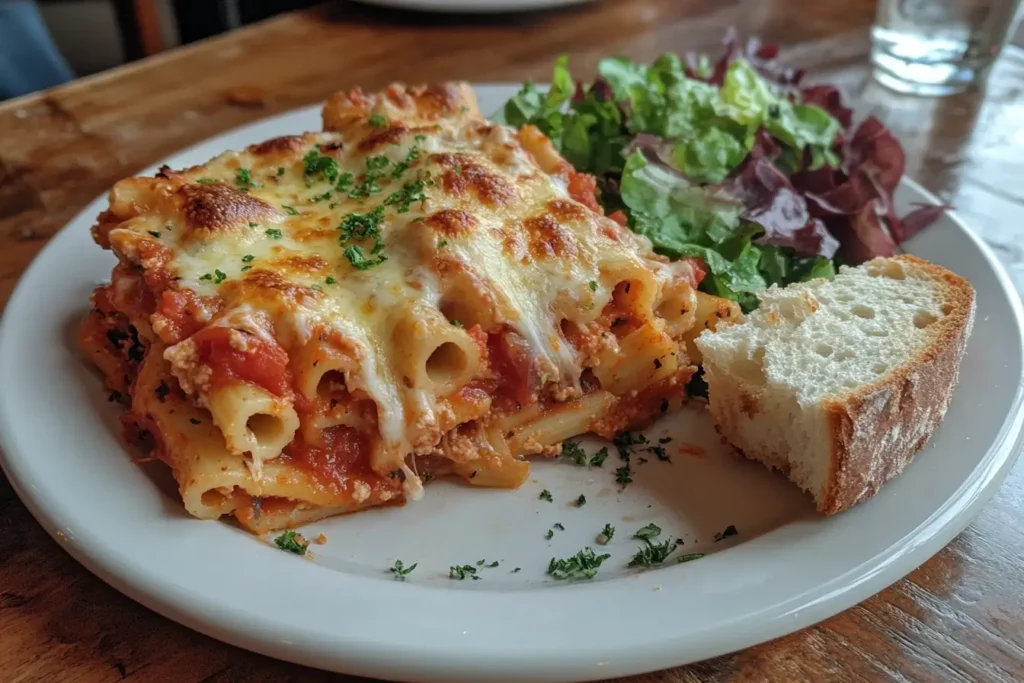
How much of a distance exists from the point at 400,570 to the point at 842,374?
3.21 feet

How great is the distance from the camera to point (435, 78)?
3.81 metres

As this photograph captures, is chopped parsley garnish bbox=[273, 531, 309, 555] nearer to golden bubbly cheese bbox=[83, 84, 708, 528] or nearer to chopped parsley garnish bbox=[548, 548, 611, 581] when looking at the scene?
golden bubbly cheese bbox=[83, 84, 708, 528]

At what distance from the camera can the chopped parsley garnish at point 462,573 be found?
1.75 m

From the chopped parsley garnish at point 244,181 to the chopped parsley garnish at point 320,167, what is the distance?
0.42 feet

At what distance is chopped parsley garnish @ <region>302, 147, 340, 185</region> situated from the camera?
87.4 inches

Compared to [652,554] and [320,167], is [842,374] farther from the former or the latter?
[320,167]

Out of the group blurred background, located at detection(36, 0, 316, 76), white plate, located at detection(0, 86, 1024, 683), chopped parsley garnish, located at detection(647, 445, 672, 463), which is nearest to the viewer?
white plate, located at detection(0, 86, 1024, 683)

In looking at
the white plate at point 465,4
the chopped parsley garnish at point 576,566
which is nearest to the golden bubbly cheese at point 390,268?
the chopped parsley garnish at point 576,566

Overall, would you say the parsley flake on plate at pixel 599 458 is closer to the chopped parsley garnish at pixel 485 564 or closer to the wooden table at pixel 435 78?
the chopped parsley garnish at pixel 485 564

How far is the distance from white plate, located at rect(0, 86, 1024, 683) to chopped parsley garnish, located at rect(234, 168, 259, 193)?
0.51 meters

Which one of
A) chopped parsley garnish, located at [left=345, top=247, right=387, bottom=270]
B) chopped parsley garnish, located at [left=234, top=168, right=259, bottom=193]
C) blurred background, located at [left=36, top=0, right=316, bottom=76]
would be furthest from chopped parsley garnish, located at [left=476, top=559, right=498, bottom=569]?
blurred background, located at [left=36, top=0, right=316, bottom=76]

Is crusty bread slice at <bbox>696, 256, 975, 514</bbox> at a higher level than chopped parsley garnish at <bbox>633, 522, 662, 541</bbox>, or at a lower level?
higher

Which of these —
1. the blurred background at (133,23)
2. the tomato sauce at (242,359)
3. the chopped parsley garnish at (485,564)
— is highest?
the tomato sauce at (242,359)

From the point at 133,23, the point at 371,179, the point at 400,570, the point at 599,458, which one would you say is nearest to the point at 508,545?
the point at 400,570
